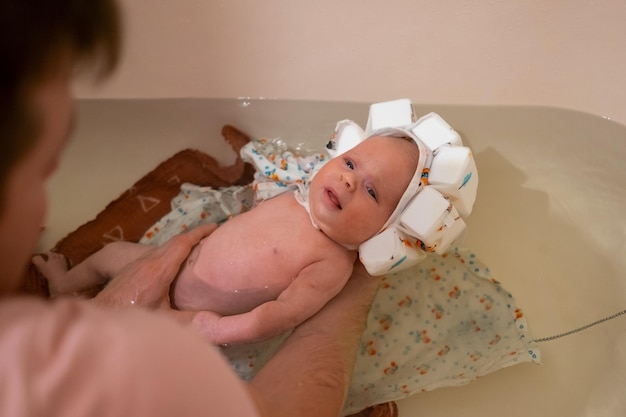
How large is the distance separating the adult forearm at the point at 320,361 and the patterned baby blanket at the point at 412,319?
0.28ft

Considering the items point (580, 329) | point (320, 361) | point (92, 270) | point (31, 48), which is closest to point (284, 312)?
point (320, 361)

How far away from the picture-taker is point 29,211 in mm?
395

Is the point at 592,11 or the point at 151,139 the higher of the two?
the point at 592,11

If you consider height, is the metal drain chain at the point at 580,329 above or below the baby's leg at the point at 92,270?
below

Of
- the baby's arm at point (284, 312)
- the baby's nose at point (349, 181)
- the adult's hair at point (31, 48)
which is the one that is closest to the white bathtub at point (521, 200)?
the baby's arm at point (284, 312)

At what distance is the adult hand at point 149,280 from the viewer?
103 cm

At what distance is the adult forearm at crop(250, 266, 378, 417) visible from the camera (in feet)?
2.92

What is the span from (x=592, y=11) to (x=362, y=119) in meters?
0.58

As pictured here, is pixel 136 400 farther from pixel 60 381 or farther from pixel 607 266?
pixel 607 266

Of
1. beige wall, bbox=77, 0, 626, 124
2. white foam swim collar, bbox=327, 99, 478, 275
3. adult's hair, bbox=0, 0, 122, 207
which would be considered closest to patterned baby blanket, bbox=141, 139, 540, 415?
white foam swim collar, bbox=327, 99, 478, 275

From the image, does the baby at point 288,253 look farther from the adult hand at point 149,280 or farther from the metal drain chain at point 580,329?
A: the metal drain chain at point 580,329

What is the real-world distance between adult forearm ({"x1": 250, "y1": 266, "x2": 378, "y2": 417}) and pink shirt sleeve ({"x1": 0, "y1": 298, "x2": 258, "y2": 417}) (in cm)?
38

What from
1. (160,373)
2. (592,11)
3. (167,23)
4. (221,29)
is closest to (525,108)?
(592,11)

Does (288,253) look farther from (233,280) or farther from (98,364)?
(98,364)
